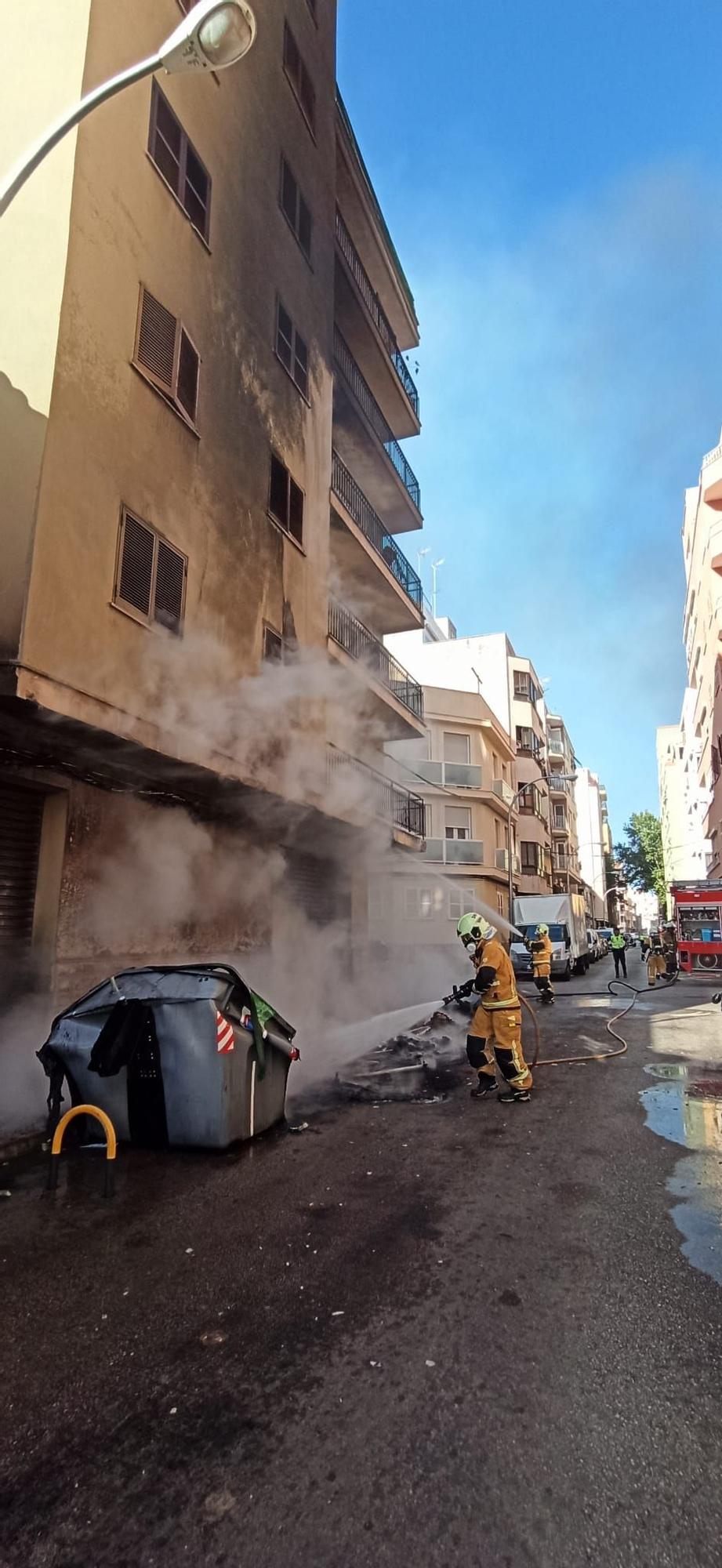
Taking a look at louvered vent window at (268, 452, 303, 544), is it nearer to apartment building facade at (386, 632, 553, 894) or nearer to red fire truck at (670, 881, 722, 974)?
red fire truck at (670, 881, 722, 974)

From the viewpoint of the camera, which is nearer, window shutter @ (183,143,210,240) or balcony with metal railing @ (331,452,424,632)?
window shutter @ (183,143,210,240)

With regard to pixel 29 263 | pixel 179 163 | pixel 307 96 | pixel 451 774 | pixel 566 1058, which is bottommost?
pixel 566 1058

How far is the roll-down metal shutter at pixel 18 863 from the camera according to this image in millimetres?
7164

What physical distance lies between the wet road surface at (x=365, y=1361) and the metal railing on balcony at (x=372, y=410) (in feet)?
48.7

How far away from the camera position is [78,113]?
14.5ft

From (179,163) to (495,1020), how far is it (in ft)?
33.4

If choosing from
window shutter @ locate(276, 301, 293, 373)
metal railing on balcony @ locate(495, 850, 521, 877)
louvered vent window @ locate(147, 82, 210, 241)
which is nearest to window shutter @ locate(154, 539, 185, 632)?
louvered vent window @ locate(147, 82, 210, 241)

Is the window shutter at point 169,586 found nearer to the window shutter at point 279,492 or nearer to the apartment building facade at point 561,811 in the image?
the window shutter at point 279,492

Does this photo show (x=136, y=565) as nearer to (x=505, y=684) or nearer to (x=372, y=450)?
(x=372, y=450)

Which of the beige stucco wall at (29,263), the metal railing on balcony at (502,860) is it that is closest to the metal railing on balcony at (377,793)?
the beige stucco wall at (29,263)

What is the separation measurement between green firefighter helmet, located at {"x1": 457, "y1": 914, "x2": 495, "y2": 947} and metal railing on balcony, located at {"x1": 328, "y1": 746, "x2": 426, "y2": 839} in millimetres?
5441

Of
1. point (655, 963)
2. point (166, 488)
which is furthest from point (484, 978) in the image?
point (655, 963)

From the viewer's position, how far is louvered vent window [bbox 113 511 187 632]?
7.53 metres

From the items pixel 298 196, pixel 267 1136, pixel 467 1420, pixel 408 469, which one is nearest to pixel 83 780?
pixel 267 1136
